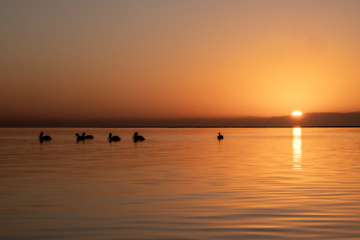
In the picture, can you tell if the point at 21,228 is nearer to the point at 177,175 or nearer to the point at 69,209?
the point at 69,209

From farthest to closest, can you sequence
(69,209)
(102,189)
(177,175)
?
(177,175) → (102,189) → (69,209)

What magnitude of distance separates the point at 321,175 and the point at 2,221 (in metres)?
16.6

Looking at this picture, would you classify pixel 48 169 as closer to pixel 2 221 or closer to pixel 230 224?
pixel 2 221

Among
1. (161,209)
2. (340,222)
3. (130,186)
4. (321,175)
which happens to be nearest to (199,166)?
(321,175)

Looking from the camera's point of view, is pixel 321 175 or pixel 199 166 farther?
pixel 199 166

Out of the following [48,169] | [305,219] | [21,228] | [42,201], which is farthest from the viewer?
[48,169]

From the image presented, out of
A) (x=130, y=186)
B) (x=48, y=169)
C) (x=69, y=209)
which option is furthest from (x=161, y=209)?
(x=48, y=169)

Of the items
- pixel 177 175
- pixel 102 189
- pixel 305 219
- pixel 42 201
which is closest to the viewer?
pixel 305 219

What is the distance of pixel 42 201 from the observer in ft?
53.9

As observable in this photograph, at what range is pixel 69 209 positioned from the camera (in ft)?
48.9

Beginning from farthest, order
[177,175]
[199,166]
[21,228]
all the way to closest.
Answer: [199,166] → [177,175] → [21,228]

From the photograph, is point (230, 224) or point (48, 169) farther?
point (48, 169)

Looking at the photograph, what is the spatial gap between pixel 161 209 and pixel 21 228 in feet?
13.9

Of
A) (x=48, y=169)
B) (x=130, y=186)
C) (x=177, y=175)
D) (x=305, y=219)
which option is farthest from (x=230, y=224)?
(x=48, y=169)
